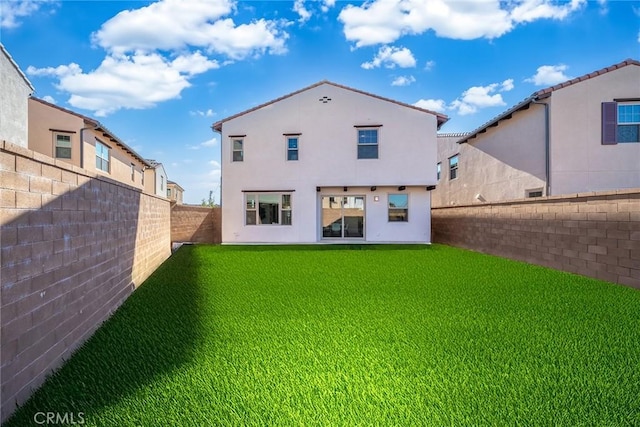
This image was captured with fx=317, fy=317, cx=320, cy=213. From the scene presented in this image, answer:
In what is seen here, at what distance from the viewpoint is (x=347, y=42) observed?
41.8 ft

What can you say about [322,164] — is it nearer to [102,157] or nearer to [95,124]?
[95,124]

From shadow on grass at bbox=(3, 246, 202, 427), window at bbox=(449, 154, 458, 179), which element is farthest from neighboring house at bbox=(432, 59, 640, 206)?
shadow on grass at bbox=(3, 246, 202, 427)

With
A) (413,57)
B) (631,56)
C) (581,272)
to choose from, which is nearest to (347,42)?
(413,57)

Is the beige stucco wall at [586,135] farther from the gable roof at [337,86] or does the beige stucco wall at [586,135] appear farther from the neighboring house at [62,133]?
the neighboring house at [62,133]

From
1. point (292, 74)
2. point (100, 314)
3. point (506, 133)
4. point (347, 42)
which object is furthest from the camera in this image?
point (292, 74)

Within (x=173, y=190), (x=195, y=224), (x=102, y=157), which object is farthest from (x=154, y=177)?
(x=195, y=224)

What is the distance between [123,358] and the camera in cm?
302

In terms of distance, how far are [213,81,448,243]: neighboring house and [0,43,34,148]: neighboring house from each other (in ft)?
23.6

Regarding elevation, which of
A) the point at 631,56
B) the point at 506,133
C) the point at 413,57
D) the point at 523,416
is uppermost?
the point at 413,57

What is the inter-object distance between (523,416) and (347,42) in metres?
13.4

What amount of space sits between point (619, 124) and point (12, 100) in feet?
70.0

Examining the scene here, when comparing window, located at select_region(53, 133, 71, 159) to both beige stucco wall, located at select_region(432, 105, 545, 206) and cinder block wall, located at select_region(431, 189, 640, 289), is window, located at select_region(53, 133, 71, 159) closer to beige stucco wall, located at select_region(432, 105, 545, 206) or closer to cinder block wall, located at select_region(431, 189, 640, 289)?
cinder block wall, located at select_region(431, 189, 640, 289)

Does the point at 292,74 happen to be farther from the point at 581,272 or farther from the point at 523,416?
the point at 523,416

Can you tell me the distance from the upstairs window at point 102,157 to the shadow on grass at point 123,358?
14.5m
